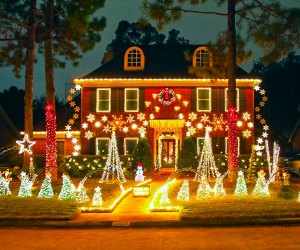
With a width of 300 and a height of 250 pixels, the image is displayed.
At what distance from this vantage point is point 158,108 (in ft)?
110

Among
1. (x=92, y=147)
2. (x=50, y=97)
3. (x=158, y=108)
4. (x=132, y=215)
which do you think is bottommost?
(x=132, y=215)

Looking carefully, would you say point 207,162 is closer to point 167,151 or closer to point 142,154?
point 142,154

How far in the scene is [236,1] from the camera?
918 inches

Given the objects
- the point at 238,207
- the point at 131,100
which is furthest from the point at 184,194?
the point at 131,100

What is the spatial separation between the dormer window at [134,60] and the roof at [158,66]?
276 millimetres

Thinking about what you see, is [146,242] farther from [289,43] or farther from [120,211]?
[289,43]

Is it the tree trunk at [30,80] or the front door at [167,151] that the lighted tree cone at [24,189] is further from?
the front door at [167,151]

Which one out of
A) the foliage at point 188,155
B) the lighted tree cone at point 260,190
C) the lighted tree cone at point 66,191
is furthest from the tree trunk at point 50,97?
the lighted tree cone at point 260,190

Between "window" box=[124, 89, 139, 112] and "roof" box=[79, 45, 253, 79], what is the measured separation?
0.93 metres

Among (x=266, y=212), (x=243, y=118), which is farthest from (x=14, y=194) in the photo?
(x=243, y=118)

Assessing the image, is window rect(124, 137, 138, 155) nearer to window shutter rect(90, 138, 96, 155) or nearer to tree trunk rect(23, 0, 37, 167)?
window shutter rect(90, 138, 96, 155)

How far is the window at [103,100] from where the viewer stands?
33.9 meters

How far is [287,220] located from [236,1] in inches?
453

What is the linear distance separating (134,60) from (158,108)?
11.0 ft
